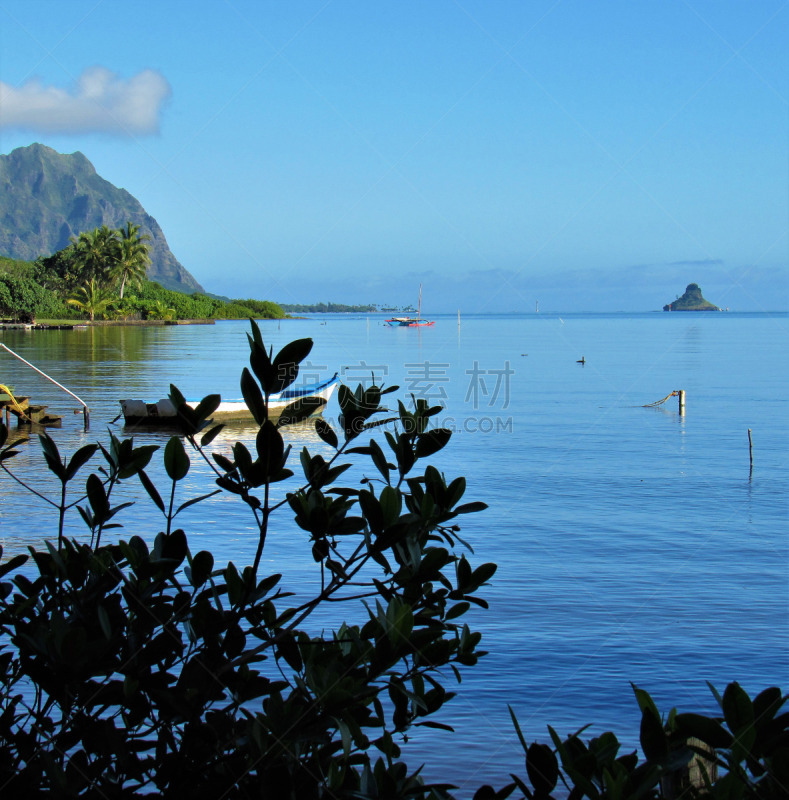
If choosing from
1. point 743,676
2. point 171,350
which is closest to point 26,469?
point 743,676

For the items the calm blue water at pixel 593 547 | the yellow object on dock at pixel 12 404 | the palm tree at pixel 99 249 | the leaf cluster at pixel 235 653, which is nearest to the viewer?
the leaf cluster at pixel 235 653

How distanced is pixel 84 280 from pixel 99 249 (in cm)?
625

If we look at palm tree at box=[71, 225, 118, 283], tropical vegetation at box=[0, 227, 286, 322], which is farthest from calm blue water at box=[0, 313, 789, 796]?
palm tree at box=[71, 225, 118, 283]

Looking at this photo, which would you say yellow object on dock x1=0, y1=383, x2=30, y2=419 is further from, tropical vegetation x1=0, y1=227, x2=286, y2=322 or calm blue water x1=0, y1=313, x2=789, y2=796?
tropical vegetation x1=0, y1=227, x2=286, y2=322

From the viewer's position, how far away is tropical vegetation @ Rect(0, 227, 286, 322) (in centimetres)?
6962

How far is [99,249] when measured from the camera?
7531 cm

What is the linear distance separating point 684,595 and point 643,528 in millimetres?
2686

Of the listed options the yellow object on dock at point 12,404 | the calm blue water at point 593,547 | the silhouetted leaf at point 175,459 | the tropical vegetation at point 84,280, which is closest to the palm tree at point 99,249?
the tropical vegetation at point 84,280

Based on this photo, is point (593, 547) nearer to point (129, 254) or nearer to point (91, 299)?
point (129, 254)

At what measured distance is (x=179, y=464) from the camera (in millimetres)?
1874

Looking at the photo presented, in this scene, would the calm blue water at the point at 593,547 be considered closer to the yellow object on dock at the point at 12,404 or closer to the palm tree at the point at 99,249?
the yellow object on dock at the point at 12,404

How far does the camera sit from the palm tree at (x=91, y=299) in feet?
253

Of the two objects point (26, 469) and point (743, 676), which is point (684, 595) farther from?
point (26, 469)

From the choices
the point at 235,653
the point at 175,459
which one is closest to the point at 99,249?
the point at 175,459
